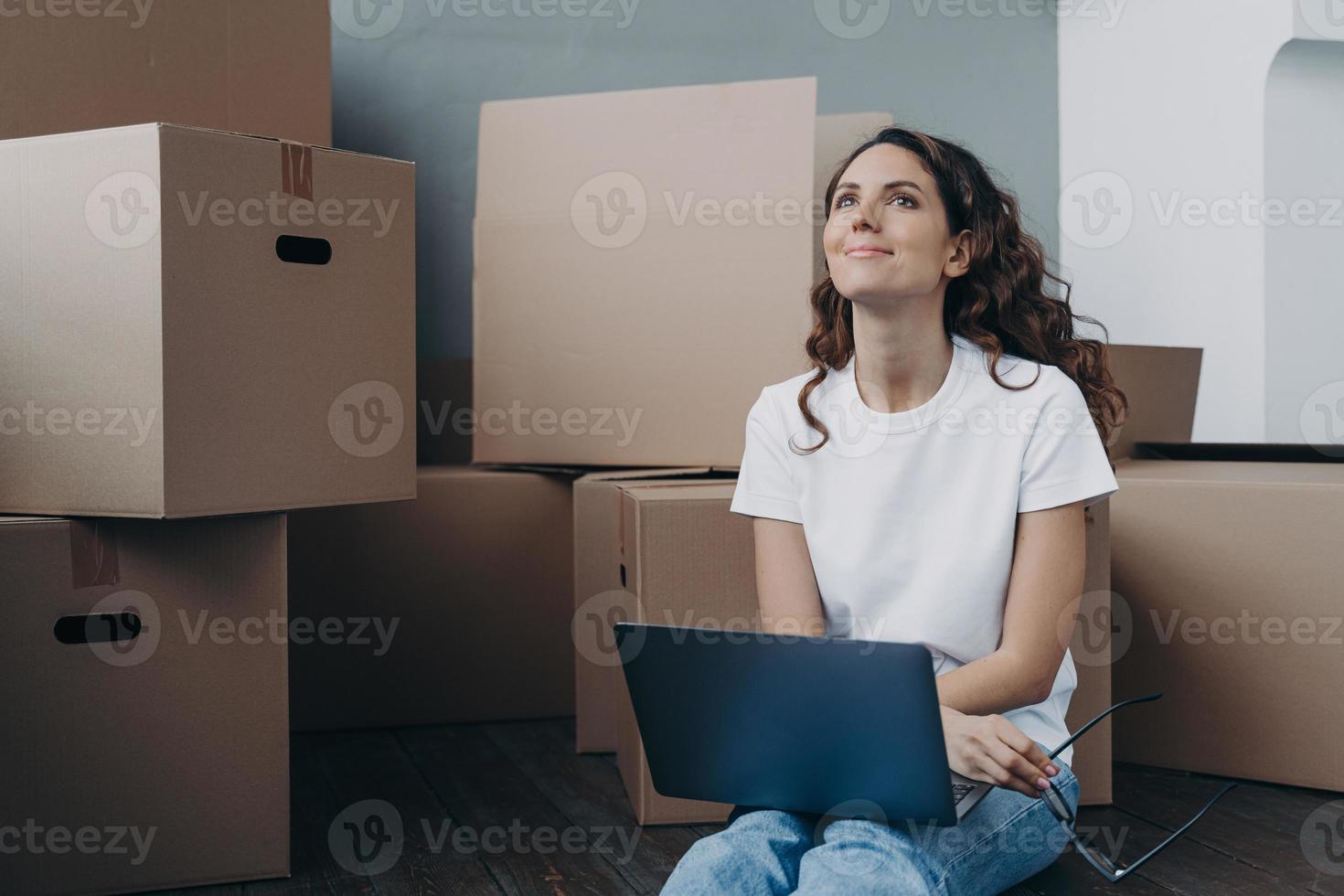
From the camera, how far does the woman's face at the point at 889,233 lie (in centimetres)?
115

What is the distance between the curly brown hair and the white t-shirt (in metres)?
0.04

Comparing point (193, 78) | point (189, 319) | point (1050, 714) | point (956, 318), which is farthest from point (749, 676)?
point (193, 78)

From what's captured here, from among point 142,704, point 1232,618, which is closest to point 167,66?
point 142,704

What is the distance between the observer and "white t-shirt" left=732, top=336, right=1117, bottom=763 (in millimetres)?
1112

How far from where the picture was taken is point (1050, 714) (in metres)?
1.15

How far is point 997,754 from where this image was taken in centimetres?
97

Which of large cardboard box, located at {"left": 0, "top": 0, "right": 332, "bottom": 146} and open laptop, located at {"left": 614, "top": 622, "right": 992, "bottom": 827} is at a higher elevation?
large cardboard box, located at {"left": 0, "top": 0, "right": 332, "bottom": 146}

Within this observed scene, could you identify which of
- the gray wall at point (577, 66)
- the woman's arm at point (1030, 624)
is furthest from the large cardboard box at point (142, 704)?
the gray wall at point (577, 66)

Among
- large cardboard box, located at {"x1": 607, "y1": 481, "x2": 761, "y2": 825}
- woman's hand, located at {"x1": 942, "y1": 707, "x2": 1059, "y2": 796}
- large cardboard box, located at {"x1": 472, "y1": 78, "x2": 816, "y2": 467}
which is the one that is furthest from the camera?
large cardboard box, located at {"x1": 472, "y1": 78, "x2": 816, "y2": 467}

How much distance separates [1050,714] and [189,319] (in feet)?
3.06

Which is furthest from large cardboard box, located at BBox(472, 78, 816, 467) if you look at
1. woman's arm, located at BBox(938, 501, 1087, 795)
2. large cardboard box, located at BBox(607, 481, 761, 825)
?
woman's arm, located at BBox(938, 501, 1087, 795)

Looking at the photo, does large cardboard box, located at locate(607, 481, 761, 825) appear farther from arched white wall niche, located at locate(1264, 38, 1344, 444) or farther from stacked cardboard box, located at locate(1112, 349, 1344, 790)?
arched white wall niche, located at locate(1264, 38, 1344, 444)

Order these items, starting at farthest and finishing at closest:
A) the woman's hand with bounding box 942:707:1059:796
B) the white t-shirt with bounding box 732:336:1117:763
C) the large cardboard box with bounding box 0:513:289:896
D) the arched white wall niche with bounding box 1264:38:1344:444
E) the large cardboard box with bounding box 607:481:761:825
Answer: the arched white wall niche with bounding box 1264:38:1344:444 → the large cardboard box with bounding box 607:481:761:825 → the large cardboard box with bounding box 0:513:289:896 → the white t-shirt with bounding box 732:336:1117:763 → the woman's hand with bounding box 942:707:1059:796

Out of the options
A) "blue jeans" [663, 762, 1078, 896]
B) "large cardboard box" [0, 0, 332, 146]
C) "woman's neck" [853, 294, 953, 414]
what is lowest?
"blue jeans" [663, 762, 1078, 896]
